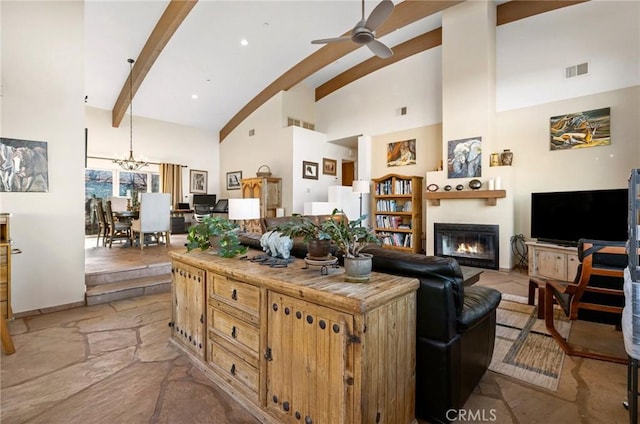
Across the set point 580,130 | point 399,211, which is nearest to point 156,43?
point 399,211

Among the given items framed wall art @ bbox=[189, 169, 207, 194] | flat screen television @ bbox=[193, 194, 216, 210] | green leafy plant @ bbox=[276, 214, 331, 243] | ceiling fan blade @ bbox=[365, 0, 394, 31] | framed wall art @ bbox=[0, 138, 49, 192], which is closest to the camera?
green leafy plant @ bbox=[276, 214, 331, 243]

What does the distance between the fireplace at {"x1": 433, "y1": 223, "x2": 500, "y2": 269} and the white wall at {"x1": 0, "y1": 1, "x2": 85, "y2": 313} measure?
18.6 ft

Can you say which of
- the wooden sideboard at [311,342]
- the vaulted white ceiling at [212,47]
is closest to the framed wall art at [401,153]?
the vaulted white ceiling at [212,47]

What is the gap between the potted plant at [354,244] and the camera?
1457 mm

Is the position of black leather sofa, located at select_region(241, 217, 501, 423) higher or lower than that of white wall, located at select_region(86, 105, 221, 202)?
lower

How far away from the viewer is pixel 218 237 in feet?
7.36

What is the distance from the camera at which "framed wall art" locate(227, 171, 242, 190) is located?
9.49 metres

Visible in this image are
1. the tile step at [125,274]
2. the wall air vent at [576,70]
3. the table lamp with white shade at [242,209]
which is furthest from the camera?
the wall air vent at [576,70]

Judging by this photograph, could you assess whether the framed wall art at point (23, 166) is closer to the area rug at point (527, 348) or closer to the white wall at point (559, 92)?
the area rug at point (527, 348)

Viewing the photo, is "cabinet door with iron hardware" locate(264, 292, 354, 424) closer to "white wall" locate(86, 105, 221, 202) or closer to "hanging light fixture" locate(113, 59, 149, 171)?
"hanging light fixture" locate(113, 59, 149, 171)

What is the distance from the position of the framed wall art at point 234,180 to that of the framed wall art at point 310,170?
2489mm

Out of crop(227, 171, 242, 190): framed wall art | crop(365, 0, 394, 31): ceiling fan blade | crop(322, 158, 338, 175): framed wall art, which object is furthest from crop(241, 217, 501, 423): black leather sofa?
crop(227, 171, 242, 190): framed wall art

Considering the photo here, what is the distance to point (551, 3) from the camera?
4.96 meters

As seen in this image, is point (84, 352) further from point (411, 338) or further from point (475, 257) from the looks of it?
point (475, 257)
